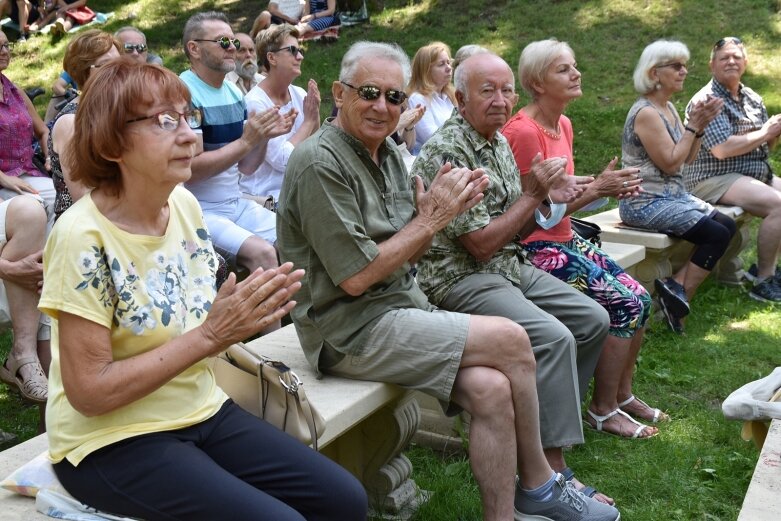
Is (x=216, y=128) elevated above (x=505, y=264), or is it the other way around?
(x=216, y=128)

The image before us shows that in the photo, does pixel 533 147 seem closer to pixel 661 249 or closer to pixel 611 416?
pixel 611 416

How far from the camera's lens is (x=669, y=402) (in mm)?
4551

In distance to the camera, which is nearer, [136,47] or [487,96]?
[487,96]

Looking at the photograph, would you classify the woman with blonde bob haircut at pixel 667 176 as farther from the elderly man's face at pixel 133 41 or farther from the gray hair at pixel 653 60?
the elderly man's face at pixel 133 41

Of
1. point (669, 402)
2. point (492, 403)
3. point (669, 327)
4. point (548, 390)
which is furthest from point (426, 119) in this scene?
point (492, 403)

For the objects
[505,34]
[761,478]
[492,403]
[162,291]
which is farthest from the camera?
[505,34]

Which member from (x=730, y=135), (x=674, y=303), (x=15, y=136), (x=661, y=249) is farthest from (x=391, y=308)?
(x=730, y=135)

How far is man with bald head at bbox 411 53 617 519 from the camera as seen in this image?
3.35 m

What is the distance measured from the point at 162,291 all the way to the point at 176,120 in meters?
0.43

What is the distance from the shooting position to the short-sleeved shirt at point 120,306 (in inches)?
83.5

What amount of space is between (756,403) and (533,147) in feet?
5.19

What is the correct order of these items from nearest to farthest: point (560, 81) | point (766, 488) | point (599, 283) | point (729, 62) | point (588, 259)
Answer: point (766, 488)
point (599, 283)
point (588, 259)
point (560, 81)
point (729, 62)

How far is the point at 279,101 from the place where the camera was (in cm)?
556

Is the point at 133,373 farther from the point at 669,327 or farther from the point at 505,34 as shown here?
the point at 505,34
